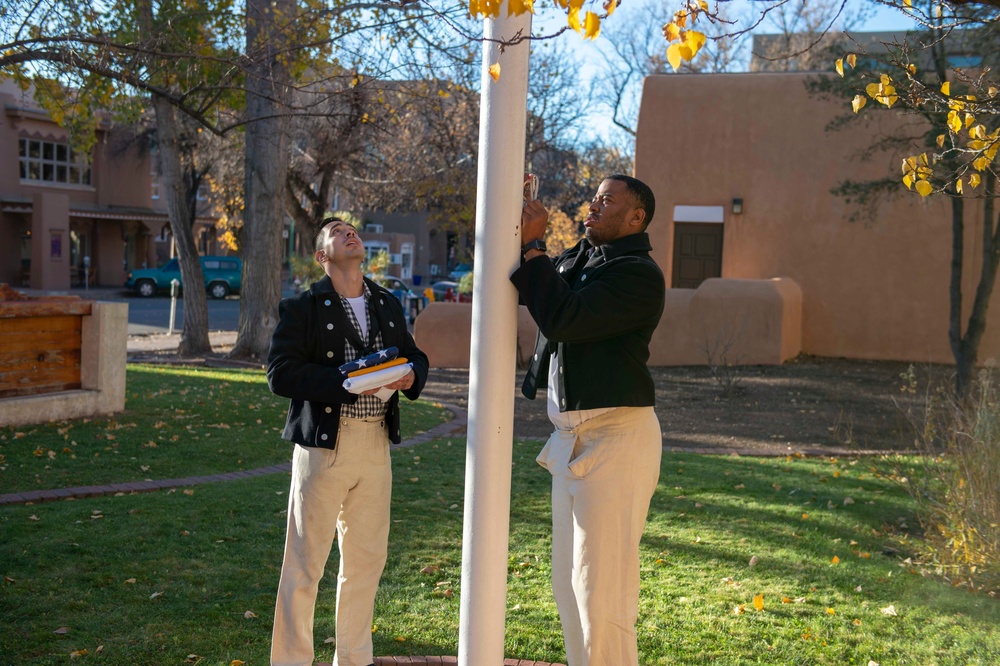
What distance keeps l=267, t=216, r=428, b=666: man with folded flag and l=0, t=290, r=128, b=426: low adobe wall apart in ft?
19.9

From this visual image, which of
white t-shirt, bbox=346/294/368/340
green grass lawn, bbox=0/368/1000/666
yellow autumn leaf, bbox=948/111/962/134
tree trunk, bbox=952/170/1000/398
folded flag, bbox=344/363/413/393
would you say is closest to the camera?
folded flag, bbox=344/363/413/393

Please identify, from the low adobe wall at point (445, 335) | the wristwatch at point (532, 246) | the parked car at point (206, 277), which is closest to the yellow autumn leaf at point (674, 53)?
the wristwatch at point (532, 246)

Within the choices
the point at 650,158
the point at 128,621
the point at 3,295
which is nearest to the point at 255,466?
the point at 3,295

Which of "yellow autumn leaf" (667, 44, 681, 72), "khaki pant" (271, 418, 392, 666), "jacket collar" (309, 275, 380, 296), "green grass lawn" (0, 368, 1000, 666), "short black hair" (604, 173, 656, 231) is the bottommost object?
"green grass lawn" (0, 368, 1000, 666)

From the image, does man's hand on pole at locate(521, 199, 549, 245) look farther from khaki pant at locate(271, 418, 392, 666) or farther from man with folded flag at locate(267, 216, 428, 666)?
khaki pant at locate(271, 418, 392, 666)

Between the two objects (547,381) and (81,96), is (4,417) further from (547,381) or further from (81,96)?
(547,381)

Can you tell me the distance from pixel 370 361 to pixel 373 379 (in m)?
0.12

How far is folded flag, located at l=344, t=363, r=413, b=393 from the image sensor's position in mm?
3404

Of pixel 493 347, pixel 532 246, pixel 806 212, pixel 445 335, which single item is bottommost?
pixel 445 335

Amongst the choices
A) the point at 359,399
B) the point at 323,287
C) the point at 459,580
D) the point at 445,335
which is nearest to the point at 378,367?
the point at 359,399

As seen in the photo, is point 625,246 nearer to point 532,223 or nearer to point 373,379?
point 532,223

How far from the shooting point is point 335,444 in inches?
141

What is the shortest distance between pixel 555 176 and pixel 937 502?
27.8 m

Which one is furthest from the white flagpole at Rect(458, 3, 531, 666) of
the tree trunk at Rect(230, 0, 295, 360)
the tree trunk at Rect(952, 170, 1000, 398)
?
the tree trunk at Rect(230, 0, 295, 360)
